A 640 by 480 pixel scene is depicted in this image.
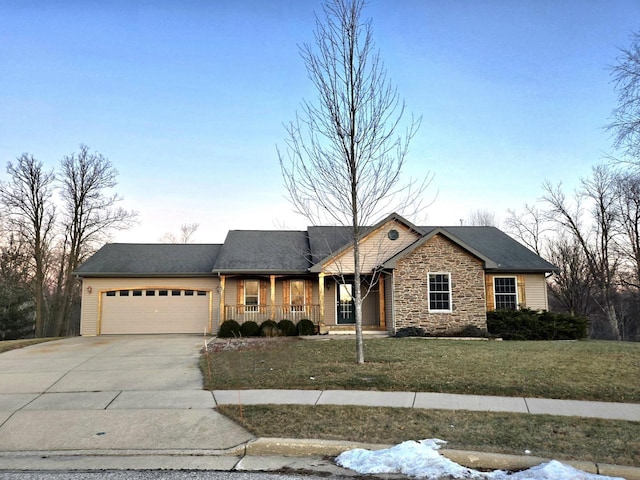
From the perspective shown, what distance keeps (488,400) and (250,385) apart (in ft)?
14.2

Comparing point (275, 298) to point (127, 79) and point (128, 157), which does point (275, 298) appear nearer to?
point (128, 157)

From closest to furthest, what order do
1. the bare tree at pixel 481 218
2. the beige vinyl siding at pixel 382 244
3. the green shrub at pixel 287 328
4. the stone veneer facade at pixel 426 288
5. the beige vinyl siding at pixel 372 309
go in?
the stone veneer facade at pixel 426 288, the green shrub at pixel 287 328, the beige vinyl siding at pixel 382 244, the beige vinyl siding at pixel 372 309, the bare tree at pixel 481 218

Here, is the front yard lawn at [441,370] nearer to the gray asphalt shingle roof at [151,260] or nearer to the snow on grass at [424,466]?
the snow on grass at [424,466]

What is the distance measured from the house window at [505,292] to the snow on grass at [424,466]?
16702 millimetres

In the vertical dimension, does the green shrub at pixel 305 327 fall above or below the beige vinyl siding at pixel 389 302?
below

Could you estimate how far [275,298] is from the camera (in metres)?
21.2

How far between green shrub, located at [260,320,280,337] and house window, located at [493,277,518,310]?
9853mm

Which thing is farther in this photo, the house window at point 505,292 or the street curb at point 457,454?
the house window at point 505,292

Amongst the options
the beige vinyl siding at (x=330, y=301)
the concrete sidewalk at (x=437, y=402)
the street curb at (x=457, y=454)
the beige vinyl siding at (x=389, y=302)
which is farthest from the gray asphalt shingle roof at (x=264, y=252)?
the street curb at (x=457, y=454)

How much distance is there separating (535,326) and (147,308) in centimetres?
1663

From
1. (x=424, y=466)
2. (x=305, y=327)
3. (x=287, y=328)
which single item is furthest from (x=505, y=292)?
(x=424, y=466)

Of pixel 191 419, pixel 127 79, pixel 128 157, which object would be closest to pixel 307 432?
pixel 191 419

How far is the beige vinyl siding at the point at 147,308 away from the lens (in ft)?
68.6

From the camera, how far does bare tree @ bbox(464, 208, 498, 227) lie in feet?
153
